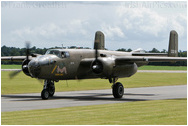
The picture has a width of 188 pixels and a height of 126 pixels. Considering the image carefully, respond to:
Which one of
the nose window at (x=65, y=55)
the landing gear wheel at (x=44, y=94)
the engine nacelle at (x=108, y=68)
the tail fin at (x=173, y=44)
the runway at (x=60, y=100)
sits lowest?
the runway at (x=60, y=100)

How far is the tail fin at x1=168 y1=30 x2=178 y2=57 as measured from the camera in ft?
142

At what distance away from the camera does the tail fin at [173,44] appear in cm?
4327

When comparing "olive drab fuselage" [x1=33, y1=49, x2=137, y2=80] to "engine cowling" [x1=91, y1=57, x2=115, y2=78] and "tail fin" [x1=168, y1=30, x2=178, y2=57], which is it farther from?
"tail fin" [x1=168, y1=30, x2=178, y2=57]

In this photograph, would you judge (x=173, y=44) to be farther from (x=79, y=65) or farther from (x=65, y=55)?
(x=65, y=55)

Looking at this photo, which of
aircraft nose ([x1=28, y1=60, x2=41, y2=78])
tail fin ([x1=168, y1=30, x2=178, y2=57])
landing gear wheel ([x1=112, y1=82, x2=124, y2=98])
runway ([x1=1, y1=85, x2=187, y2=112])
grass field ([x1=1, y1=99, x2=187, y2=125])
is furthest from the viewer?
tail fin ([x1=168, y1=30, x2=178, y2=57])

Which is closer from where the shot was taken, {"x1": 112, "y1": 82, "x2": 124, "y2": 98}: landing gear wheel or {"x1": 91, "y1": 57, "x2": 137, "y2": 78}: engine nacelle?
{"x1": 91, "y1": 57, "x2": 137, "y2": 78}: engine nacelle

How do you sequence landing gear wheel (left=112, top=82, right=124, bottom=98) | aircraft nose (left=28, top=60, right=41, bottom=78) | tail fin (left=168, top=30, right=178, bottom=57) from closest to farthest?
aircraft nose (left=28, top=60, right=41, bottom=78)
landing gear wheel (left=112, top=82, right=124, bottom=98)
tail fin (left=168, top=30, right=178, bottom=57)

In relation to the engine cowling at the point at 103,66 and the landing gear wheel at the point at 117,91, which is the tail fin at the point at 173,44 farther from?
the engine cowling at the point at 103,66

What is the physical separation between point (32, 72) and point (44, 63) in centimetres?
108

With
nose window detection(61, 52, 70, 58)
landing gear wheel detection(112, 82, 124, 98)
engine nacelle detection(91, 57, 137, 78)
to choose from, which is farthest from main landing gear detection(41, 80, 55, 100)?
landing gear wheel detection(112, 82, 124, 98)

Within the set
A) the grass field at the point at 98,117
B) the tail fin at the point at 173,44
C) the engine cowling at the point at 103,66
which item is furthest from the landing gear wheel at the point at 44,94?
the tail fin at the point at 173,44

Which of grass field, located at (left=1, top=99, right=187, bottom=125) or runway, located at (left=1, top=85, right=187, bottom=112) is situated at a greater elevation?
grass field, located at (left=1, top=99, right=187, bottom=125)

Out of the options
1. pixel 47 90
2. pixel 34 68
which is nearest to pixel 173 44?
pixel 47 90

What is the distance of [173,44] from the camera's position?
44.4 metres
